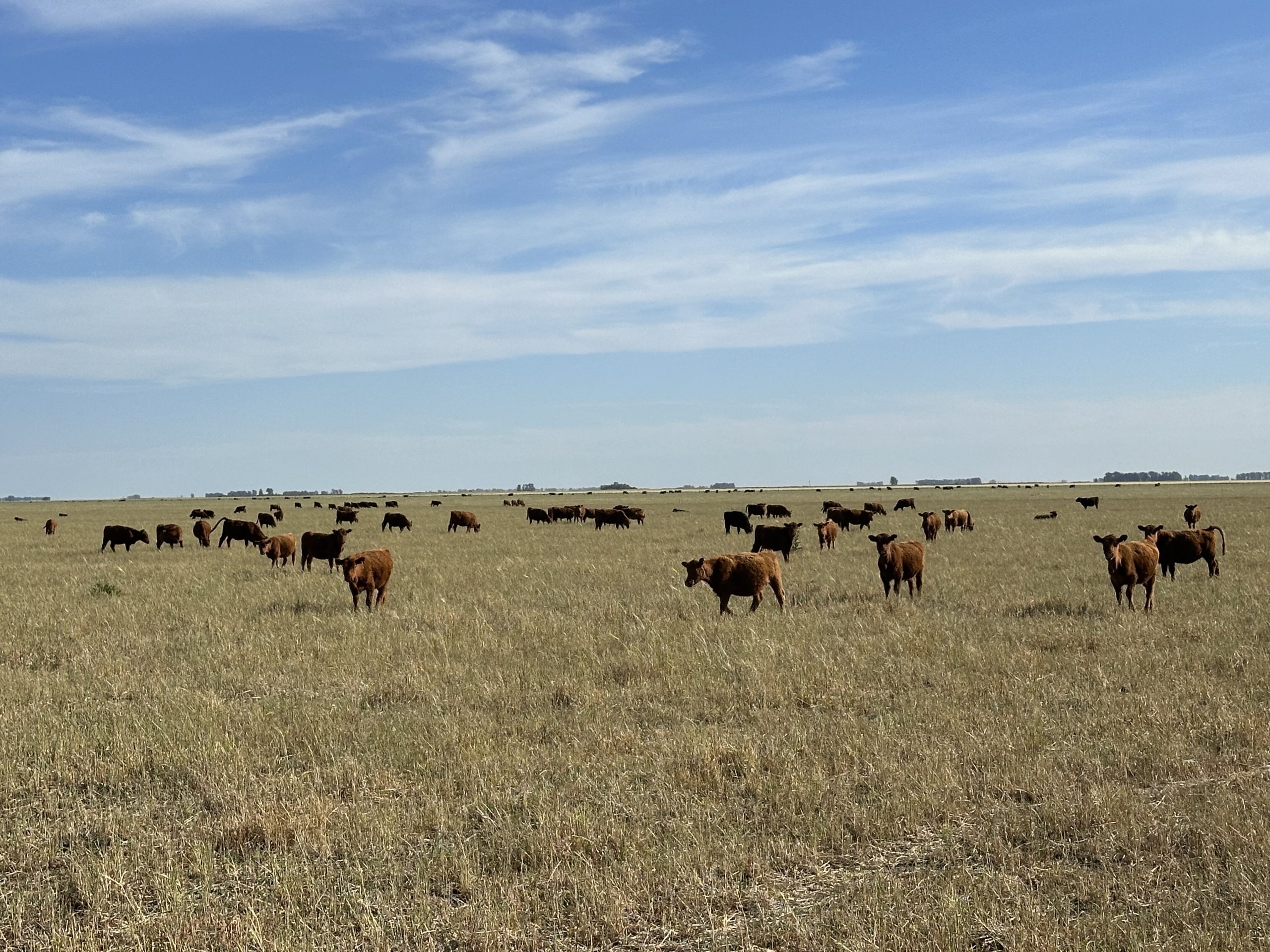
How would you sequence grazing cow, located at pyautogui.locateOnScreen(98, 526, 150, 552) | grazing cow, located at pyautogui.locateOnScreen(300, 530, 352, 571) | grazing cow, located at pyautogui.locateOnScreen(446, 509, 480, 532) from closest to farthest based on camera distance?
grazing cow, located at pyautogui.locateOnScreen(300, 530, 352, 571) → grazing cow, located at pyautogui.locateOnScreen(98, 526, 150, 552) → grazing cow, located at pyautogui.locateOnScreen(446, 509, 480, 532)

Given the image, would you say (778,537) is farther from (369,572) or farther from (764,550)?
(369,572)

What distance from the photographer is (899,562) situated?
16531 mm

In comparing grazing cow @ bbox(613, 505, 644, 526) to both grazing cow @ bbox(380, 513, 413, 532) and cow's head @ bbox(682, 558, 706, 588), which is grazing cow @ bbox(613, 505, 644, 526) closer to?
grazing cow @ bbox(380, 513, 413, 532)

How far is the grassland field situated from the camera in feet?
16.1

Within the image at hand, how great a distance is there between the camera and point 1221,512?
5175 centimetres

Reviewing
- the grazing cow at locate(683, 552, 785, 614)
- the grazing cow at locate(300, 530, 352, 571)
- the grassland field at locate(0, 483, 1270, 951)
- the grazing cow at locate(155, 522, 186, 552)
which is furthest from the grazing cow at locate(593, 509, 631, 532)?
the grassland field at locate(0, 483, 1270, 951)

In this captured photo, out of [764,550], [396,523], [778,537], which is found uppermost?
[778,537]

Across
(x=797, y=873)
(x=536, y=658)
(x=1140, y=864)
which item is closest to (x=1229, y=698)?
(x=1140, y=864)

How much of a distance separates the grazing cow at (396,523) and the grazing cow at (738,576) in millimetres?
30344

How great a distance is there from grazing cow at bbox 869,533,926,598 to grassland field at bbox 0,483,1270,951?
1159mm

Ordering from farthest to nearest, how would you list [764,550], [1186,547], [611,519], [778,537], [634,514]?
[634,514] < [611,519] < [778,537] < [764,550] < [1186,547]

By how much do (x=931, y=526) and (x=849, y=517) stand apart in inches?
247

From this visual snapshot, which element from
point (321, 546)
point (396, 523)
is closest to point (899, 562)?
point (321, 546)

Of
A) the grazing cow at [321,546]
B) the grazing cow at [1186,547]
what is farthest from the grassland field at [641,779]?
the grazing cow at [321,546]
